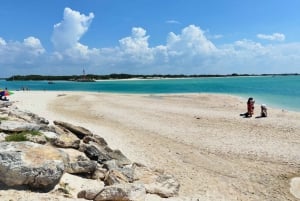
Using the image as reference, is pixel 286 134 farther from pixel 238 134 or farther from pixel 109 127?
pixel 109 127

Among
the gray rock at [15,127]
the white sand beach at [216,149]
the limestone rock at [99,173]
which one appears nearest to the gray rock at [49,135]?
the gray rock at [15,127]

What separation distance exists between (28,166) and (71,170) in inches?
86.7

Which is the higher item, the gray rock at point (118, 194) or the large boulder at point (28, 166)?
the large boulder at point (28, 166)

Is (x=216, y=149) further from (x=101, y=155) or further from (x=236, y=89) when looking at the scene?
(x=236, y=89)

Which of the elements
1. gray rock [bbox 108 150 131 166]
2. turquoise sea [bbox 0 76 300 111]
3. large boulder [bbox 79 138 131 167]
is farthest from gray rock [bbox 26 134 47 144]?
turquoise sea [bbox 0 76 300 111]

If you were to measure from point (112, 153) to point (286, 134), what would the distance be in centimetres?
1161

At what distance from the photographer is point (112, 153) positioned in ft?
43.0

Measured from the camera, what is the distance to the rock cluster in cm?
816

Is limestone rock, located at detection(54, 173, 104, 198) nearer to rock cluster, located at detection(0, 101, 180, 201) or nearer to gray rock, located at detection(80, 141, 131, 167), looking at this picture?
rock cluster, located at detection(0, 101, 180, 201)

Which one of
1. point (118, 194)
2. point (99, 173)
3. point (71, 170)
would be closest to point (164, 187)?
point (99, 173)

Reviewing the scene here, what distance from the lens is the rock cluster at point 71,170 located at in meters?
A: 8.16

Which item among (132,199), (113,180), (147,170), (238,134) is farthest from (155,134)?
(132,199)

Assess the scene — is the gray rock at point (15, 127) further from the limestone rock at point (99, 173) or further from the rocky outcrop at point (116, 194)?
the rocky outcrop at point (116, 194)

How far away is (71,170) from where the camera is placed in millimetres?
10180
